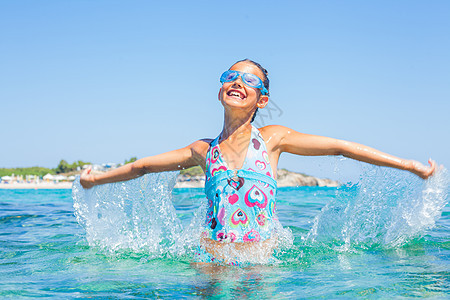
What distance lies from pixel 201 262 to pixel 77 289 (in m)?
1.09

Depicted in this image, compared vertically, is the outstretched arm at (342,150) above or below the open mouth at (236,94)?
below

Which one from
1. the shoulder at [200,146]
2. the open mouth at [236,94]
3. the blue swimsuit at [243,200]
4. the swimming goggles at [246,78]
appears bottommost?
the blue swimsuit at [243,200]

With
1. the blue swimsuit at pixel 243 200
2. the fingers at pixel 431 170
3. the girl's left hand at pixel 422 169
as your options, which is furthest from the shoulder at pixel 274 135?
the fingers at pixel 431 170

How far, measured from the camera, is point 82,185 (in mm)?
4570

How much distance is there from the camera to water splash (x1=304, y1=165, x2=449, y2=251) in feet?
14.3

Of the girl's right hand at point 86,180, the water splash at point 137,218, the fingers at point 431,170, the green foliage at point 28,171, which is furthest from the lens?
the green foliage at point 28,171

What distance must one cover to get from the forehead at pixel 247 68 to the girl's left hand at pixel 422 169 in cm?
149

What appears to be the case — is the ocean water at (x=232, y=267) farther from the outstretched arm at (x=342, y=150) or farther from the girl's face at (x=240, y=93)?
the girl's face at (x=240, y=93)

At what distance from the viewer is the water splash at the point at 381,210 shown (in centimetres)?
435

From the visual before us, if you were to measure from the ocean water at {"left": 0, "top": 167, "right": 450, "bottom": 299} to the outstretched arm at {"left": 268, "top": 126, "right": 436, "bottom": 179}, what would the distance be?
0.30 meters

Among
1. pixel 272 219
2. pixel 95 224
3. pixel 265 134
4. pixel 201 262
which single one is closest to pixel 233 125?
pixel 265 134

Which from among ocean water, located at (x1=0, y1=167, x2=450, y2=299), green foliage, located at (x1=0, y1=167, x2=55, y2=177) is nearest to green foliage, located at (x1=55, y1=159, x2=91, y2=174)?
green foliage, located at (x1=0, y1=167, x2=55, y2=177)

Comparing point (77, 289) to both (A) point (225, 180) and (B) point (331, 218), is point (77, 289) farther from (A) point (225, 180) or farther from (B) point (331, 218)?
(B) point (331, 218)

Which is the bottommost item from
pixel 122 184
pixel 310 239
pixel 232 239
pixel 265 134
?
pixel 310 239
